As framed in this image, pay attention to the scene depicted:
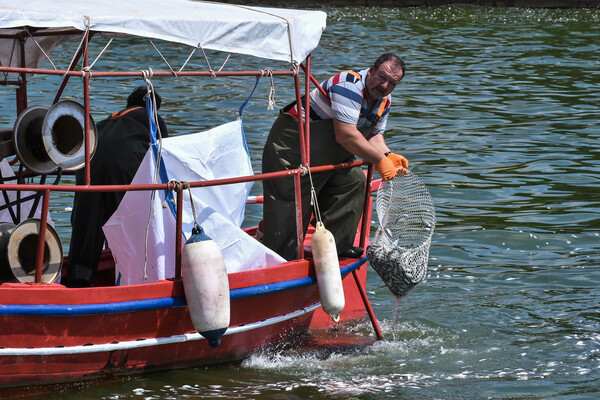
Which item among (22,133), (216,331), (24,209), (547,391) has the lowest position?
(547,391)

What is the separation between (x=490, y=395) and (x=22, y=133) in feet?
11.0

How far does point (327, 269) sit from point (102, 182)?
5.21 feet

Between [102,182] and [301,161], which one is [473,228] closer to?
[301,161]

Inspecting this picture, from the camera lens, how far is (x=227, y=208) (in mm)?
6906

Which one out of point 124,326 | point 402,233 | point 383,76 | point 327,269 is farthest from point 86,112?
point 402,233

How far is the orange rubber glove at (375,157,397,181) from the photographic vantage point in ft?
22.1

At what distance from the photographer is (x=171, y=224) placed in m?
6.25

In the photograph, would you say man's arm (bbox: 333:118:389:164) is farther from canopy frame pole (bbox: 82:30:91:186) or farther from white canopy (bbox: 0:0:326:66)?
canopy frame pole (bbox: 82:30:91:186)

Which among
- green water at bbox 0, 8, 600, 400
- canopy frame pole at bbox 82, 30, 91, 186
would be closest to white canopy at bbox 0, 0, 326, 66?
canopy frame pole at bbox 82, 30, 91, 186

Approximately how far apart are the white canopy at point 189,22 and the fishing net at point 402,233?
1.45 m

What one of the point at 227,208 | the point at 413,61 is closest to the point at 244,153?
the point at 227,208

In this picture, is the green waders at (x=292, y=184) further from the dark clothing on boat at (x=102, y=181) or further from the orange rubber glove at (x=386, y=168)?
the dark clothing on boat at (x=102, y=181)

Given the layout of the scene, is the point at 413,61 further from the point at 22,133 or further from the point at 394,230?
the point at 22,133

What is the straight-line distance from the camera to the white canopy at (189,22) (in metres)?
5.49
